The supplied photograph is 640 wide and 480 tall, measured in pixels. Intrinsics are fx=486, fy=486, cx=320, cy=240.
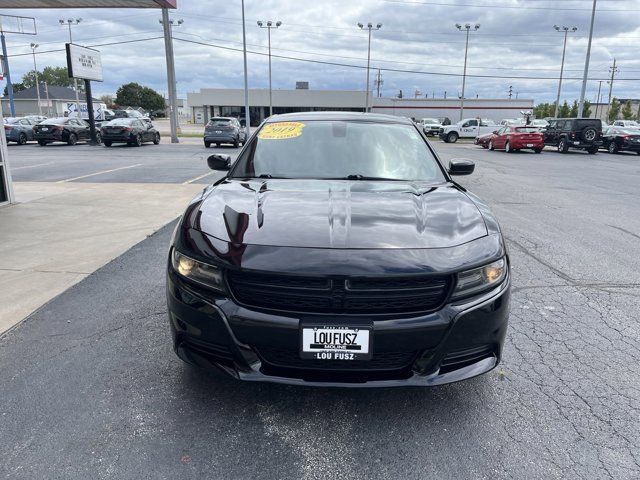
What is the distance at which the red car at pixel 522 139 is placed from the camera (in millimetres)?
26219

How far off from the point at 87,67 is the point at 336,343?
31.1 meters

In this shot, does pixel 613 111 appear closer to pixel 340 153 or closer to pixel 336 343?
pixel 340 153

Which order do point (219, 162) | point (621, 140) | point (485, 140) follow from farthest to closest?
point (485, 140) → point (621, 140) → point (219, 162)

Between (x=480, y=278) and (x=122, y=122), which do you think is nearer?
(x=480, y=278)

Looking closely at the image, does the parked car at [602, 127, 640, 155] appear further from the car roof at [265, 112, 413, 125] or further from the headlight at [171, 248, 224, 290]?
the headlight at [171, 248, 224, 290]

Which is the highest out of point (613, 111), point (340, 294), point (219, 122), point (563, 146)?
point (613, 111)

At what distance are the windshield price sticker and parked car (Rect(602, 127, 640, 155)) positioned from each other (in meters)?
26.9

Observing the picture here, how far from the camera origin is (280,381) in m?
2.38

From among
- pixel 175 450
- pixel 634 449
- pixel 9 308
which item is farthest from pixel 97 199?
pixel 634 449

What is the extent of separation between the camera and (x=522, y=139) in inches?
1037

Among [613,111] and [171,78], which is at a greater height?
[171,78]

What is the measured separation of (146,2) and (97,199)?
4445mm

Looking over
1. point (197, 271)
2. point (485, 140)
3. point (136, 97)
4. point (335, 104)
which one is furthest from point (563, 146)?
point (136, 97)

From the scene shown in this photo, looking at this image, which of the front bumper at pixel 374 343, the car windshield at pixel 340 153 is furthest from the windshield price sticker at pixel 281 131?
the front bumper at pixel 374 343
